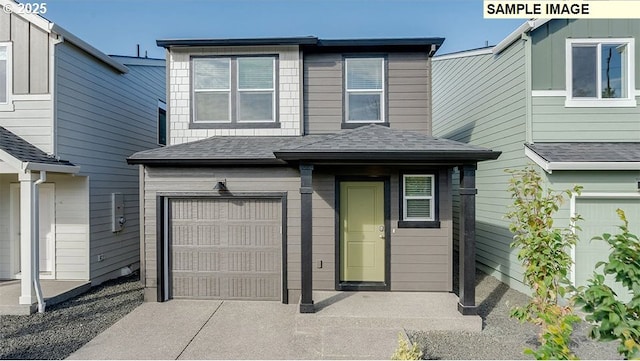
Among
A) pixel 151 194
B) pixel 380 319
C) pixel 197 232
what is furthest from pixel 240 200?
pixel 380 319

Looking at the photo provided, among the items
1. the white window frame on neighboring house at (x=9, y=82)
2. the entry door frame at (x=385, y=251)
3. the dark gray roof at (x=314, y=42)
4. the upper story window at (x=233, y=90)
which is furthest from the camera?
the upper story window at (x=233, y=90)

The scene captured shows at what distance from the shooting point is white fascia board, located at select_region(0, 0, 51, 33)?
20.7 ft

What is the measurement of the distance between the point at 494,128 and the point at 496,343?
189 inches

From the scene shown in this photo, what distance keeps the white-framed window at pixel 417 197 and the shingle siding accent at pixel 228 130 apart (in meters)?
2.43

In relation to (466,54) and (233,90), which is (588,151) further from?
(233,90)

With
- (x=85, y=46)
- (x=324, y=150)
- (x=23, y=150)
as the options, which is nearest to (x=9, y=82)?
(x=85, y=46)

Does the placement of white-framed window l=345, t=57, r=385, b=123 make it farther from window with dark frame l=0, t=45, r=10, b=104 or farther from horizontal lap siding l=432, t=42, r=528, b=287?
window with dark frame l=0, t=45, r=10, b=104

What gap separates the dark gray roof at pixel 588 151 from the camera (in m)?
5.62

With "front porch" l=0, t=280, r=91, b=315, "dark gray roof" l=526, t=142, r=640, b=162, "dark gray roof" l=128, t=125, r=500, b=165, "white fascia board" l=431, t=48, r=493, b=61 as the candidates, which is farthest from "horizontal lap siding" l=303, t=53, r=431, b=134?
"front porch" l=0, t=280, r=91, b=315

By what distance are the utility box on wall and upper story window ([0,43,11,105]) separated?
2.69 m

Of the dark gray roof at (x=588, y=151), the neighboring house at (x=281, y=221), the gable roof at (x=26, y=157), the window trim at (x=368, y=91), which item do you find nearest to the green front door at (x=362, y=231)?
the neighboring house at (x=281, y=221)

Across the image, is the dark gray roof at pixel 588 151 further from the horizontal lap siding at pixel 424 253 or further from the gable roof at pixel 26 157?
the gable roof at pixel 26 157

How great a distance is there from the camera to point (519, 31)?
6230 mm

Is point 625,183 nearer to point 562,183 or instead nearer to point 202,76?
point 562,183
